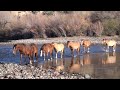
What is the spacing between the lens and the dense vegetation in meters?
34.4

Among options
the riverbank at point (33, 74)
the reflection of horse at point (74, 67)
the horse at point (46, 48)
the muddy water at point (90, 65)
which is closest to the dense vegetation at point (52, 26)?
the muddy water at point (90, 65)

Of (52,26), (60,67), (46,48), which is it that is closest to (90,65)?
(60,67)

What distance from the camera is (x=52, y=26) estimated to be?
1368 inches

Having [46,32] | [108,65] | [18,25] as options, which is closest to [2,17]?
[18,25]

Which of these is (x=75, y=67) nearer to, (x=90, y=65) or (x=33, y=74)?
(x=90, y=65)

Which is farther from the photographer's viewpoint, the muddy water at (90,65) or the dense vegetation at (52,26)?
the dense vegetation at (52,26)

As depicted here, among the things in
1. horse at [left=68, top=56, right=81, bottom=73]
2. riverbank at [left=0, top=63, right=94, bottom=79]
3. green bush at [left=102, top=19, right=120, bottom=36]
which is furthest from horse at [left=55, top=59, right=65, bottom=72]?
green bush at [left=102, top=19, right=120, bottom=36]

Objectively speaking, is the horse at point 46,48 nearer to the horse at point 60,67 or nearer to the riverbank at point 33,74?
the horse at point 60,67

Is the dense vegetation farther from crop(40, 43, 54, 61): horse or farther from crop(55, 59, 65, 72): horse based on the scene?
crop(55, 59, 65, 72): horse

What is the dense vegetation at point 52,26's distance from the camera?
34.4 meters

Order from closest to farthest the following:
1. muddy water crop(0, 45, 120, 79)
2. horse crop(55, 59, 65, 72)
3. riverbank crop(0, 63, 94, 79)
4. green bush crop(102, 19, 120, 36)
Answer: riverbank crop(0, 63, 94, 79)
muddy water crop(0, 45, 120, 79)
horse crop(55, 59, 65, 72)
green bush crop(102, 19, 120, 36)

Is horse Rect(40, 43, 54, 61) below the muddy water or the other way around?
the other way around
